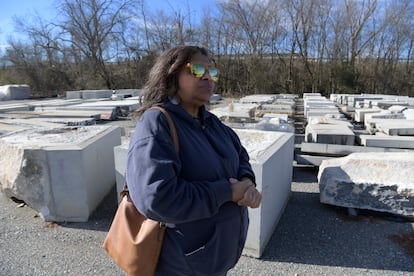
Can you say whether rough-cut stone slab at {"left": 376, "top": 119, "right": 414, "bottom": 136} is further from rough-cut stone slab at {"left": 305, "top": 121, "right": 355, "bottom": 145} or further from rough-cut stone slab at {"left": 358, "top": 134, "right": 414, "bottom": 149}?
rough-cut stone slab at {"left": 305, "top": 121, "right": 355, "bottom": 145}

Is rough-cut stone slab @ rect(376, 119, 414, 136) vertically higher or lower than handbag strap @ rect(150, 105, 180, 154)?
lower

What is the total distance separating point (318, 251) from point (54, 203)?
2.94 meters

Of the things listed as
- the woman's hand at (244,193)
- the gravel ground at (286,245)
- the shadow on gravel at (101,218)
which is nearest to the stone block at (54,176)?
the shadow on gravel at (101,218)

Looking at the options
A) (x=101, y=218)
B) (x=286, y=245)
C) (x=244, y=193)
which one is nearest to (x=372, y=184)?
(x=286, y=245)

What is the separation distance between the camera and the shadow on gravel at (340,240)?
2.78m

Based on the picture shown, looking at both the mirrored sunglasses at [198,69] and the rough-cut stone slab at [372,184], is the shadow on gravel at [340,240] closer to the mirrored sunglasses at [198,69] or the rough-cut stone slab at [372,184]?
the rough-cut stone slab at [372,184]

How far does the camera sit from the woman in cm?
113

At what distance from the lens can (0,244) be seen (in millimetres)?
3084

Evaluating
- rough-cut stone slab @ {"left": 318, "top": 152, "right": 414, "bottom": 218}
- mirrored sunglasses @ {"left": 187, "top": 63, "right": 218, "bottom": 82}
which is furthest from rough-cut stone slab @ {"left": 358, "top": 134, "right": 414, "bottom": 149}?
mirrored sunglasses @ {"left": 187, "top": 63, "right": 218, "bottom": 82}

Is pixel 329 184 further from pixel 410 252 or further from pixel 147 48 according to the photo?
pixel 147 48

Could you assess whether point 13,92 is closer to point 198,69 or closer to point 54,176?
point 54,176

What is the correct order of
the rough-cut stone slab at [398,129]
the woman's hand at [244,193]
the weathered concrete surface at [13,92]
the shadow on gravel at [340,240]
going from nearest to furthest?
the woman's hand at [244,193] < the shadow on gravel at [340,240] < the rough-cut stone slab at [398,129] < the weathered concrete surface at [13,92]

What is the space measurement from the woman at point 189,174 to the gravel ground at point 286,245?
4.82 ft

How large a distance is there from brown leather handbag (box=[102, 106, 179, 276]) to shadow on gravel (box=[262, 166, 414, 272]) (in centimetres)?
178
